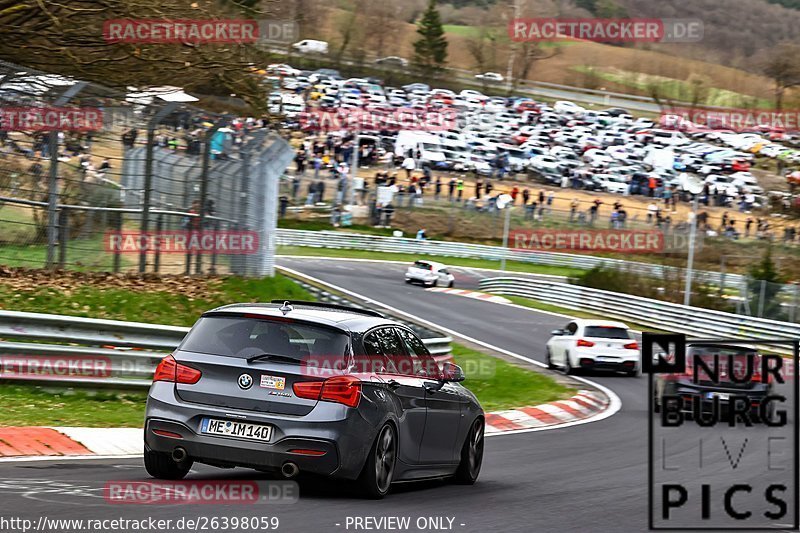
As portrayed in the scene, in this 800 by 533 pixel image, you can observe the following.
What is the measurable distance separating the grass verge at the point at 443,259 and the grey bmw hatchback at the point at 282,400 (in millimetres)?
43594

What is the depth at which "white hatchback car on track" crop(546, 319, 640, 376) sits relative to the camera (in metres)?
24.6

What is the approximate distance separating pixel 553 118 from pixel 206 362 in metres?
78.6

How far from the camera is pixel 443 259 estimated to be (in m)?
55.7

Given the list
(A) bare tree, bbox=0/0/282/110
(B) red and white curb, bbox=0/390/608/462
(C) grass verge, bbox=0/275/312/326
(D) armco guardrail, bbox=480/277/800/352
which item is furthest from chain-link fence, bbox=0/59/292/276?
(D) armco guardrail, bbox=480/277/800/352

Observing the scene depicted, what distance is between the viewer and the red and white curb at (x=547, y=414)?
15648 millimetres

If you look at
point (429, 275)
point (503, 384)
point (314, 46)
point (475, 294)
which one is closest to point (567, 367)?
point (503, 384)

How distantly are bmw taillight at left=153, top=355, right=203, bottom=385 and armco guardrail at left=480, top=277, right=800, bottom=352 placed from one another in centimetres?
2893

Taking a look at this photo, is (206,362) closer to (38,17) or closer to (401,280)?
(38,17)

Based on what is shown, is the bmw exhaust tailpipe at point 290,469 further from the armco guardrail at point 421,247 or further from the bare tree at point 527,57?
the bare tree at point 527,57

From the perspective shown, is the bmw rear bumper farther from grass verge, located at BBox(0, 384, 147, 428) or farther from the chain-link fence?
the chain-link fence

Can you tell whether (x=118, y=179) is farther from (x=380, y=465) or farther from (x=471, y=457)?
(x=380, y=465)

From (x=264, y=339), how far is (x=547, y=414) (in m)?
10.1

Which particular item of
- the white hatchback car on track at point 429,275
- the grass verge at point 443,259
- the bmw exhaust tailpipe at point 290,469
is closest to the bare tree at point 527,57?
the grass verge at point 443,259

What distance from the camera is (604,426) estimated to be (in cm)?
1625
